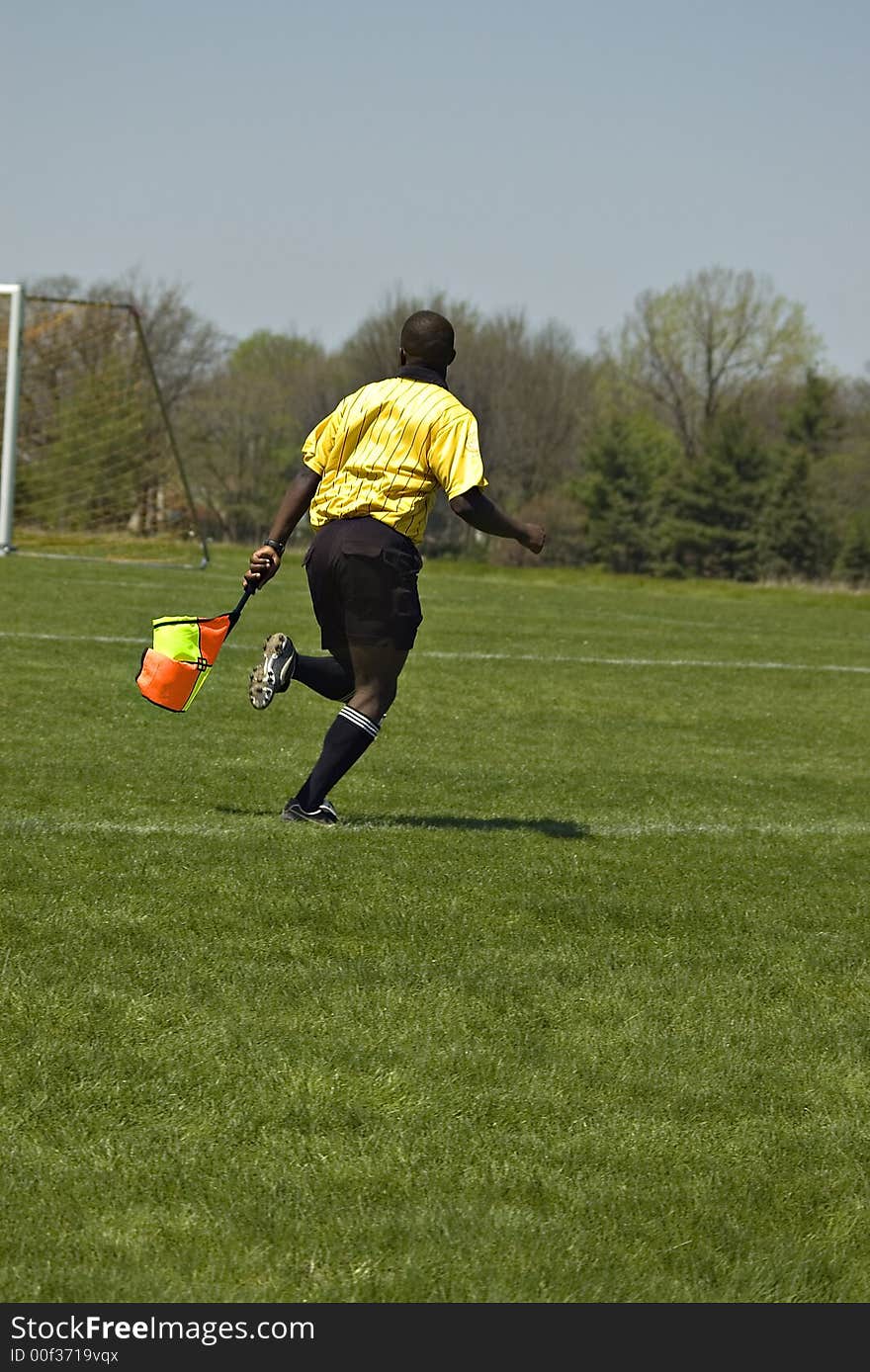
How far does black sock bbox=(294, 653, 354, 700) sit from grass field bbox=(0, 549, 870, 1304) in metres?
0.55

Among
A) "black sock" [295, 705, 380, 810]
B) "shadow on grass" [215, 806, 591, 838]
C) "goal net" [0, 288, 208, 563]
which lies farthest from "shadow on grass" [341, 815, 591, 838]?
"goal net" [0, 288, 208, 563]

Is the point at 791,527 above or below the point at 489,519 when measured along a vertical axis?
below

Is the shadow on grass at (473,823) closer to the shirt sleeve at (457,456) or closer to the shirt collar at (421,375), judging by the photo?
the shirt sleeve at (457,456)

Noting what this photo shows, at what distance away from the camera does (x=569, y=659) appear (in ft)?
51.6

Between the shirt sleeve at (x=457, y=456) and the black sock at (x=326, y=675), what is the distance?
0.93 m

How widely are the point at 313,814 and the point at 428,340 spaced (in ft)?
6.23

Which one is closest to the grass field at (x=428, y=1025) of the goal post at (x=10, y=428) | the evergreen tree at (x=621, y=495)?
the goal post at (x=10, y=428)

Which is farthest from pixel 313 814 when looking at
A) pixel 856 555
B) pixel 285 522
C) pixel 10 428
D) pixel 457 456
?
pixel 856 555

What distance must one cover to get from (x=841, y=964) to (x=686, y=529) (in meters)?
63.4

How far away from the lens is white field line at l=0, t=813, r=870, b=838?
265 inches

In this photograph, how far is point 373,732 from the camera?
699cm

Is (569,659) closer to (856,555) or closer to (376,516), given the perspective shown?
(376,516)

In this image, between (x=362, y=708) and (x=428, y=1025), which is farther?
(x=362, y=708)

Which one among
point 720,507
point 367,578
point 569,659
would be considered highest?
point 720,507
